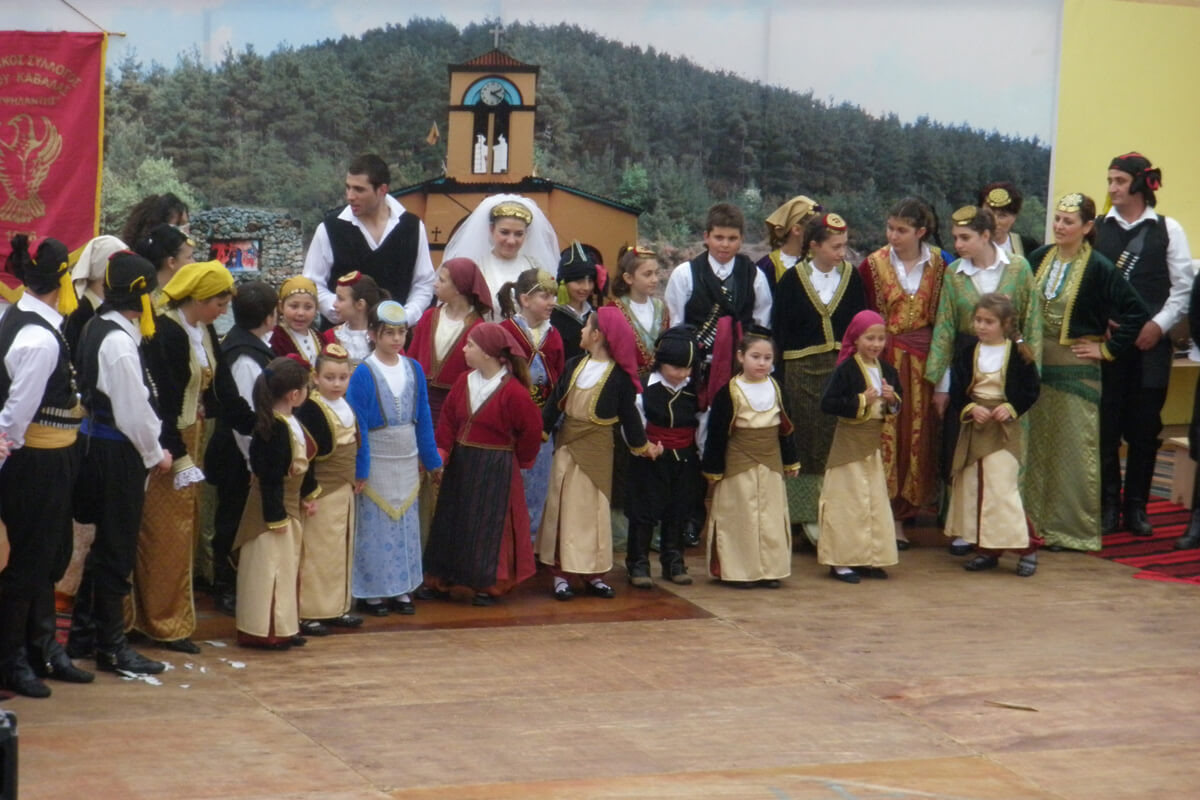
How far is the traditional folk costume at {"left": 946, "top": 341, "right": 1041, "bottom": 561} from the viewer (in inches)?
308

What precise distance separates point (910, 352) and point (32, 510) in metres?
4.40

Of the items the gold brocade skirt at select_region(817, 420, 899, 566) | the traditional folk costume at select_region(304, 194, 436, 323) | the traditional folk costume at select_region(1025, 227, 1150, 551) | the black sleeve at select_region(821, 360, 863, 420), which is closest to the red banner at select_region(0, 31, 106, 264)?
the traditional folk costume at select_region(304, 194, 436, 323)

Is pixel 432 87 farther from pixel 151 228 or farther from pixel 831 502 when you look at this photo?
pixel 831 502

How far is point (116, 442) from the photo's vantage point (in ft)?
19.0

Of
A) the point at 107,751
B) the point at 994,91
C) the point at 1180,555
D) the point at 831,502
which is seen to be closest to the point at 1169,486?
the point at 1180,555

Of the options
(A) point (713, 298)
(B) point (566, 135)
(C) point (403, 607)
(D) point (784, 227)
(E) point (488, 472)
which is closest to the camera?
(C) point (403, 607)

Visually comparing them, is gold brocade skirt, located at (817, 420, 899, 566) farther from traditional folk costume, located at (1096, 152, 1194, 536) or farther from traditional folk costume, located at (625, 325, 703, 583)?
traditional folk costume, located at (1096, 152, 1194, 536)

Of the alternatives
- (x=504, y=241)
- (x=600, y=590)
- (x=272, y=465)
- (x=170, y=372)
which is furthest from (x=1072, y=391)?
(x=170, y=372)

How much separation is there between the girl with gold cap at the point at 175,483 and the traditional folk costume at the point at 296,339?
761 mm

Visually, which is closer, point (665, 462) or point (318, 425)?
point (318, 425)

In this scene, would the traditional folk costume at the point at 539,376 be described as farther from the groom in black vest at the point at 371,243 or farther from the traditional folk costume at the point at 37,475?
the traditional folk costume at the point at 37,475

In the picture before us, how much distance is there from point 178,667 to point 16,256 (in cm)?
159

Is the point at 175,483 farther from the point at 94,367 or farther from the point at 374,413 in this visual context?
the point at 374,413

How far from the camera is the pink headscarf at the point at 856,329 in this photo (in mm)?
7551
